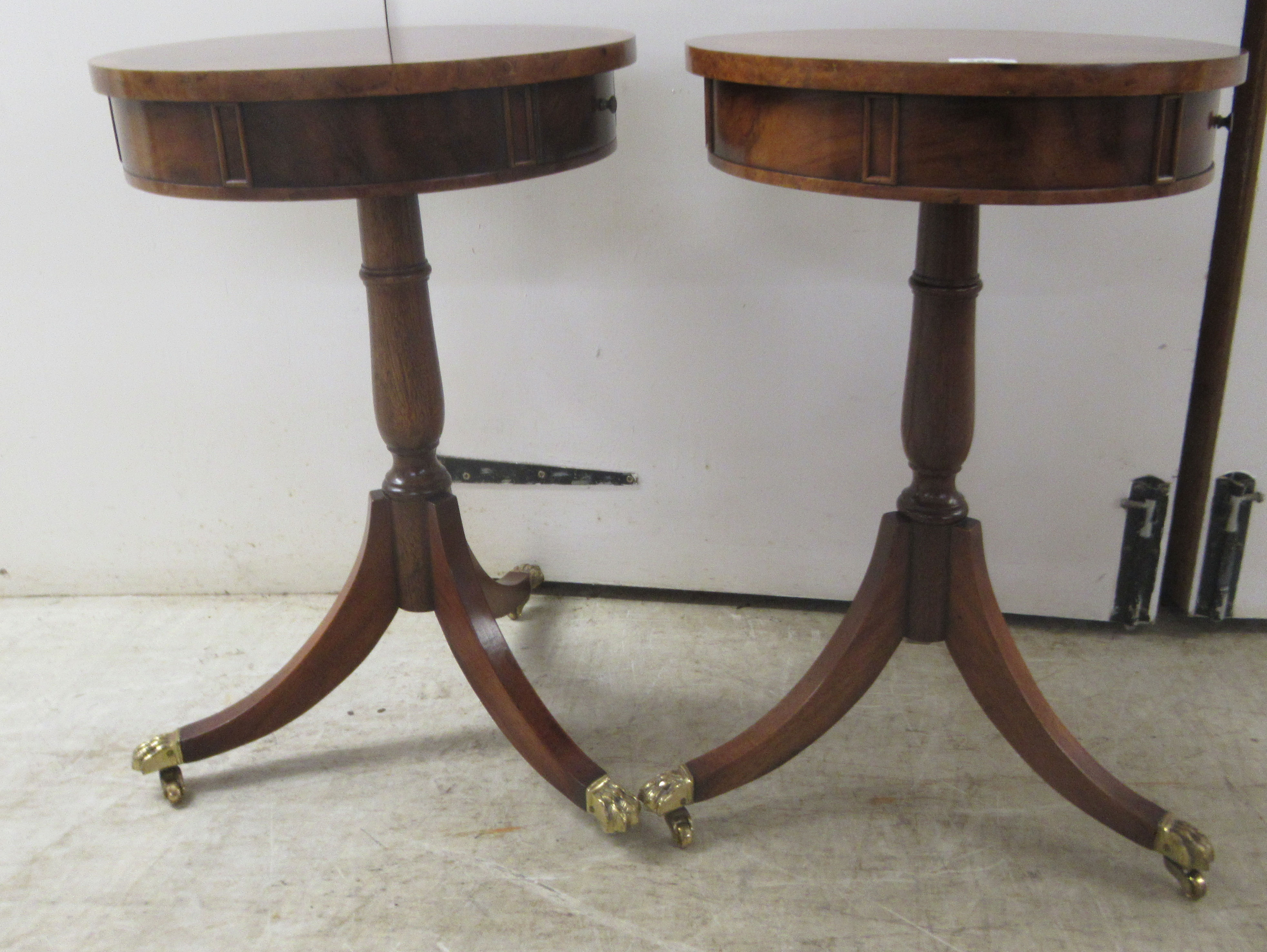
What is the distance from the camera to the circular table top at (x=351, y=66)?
1.11m

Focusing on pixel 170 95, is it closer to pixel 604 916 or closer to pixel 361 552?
pixel 361 552

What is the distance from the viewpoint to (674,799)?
4.72ft

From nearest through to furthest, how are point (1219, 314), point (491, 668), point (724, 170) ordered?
1. point (724, 170)
2. point (491, 668)
3. point (1219, 314)

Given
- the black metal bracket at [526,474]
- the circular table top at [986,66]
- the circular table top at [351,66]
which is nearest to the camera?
the circular table top at [986,66]

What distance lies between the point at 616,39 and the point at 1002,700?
3.18ft

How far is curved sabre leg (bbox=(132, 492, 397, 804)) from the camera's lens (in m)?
1.56

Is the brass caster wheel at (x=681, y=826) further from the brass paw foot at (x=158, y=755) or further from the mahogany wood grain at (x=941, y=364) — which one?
the brass paw foot at (x=158, y=755)

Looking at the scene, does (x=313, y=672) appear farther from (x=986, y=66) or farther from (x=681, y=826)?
(x=986, y=66)

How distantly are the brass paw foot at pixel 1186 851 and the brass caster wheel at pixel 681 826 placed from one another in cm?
57

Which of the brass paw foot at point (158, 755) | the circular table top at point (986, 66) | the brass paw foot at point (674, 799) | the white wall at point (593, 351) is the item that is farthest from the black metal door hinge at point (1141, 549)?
the brass paw foot at point (158, 755)

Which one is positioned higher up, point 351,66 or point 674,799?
point 351,66

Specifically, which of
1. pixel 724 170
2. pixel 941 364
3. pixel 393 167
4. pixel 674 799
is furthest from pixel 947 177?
pixel 674 799

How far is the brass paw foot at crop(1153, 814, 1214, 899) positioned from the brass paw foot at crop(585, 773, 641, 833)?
0.64m

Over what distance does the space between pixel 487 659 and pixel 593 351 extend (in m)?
0.63
